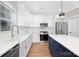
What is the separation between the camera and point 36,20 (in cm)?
959

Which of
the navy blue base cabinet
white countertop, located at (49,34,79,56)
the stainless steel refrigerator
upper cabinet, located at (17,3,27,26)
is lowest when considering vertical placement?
the navy blue base cabinet

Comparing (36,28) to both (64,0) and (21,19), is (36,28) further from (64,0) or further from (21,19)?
(64,0)

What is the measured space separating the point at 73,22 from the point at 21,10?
3.86 metres

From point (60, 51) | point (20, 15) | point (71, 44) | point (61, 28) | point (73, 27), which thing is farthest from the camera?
point (61, 28)

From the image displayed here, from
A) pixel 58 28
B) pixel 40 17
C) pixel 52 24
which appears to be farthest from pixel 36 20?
pixel 58 28

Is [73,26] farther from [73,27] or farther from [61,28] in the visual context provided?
[61,28]

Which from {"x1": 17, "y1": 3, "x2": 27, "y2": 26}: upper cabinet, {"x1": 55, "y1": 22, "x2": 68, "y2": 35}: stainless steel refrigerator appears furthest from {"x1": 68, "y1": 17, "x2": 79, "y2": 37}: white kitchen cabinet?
{"x1": 17, "y1": 3, "x2": 27, "y2": 26}: upper cabinet

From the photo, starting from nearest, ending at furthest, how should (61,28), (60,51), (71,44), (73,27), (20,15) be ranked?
1. (71,44)
2. (60,51)
3. (20,15)
4. (73,27)
5. (61,28)

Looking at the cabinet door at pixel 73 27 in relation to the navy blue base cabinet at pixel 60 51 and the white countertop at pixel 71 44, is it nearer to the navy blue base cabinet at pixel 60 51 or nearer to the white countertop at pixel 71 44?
the navy blue base cabinet at pixel 60 51

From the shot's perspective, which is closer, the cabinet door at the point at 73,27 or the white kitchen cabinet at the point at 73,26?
the white kitchen cabinet at the point at 73,26

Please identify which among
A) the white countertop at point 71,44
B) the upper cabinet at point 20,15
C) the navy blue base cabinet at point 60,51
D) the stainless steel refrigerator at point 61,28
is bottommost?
the navy blue base cabinet at point 60,51

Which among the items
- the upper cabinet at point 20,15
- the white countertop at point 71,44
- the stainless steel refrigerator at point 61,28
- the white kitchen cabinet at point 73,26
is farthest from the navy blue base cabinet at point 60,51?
the stainless steel refrigerator at point 61,28

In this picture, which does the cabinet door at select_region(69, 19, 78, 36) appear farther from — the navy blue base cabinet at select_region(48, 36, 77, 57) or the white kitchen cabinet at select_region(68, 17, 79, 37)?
the navy blue base cabinet at select_region(48, 36, 77, 57)

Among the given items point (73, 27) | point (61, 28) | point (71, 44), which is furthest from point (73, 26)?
point (71, 44)
